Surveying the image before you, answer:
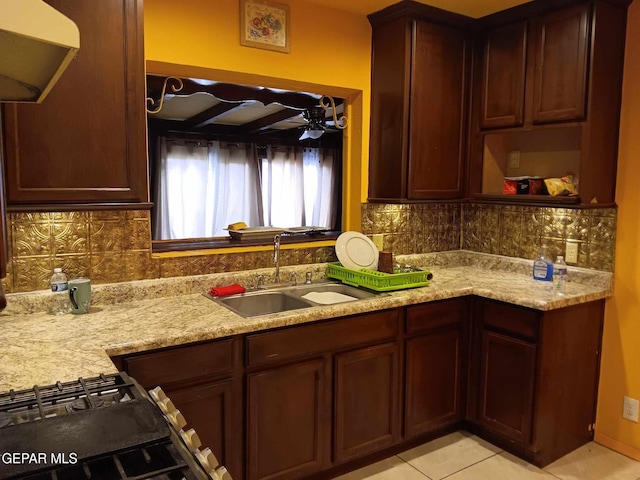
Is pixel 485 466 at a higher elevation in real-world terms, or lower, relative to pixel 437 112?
Answer: lower

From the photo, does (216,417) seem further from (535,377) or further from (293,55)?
(293,55)

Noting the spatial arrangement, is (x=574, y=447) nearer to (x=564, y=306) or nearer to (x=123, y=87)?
(x=564, y=306)

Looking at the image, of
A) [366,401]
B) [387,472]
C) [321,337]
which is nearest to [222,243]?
[321,337]

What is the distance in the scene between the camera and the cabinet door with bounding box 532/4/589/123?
2662 mm

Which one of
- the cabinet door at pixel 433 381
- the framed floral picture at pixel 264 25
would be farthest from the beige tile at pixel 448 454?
the framed floral picture at pixel 264 25

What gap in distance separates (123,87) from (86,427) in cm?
143

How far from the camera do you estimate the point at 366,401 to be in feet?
8.41

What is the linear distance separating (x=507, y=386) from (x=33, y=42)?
2598 millimetres

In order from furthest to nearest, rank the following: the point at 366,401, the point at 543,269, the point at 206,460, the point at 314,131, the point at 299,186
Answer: the point at 299,186 → the point at 314,131 → the point at 543,269 → the point at 366,401 → the point at 206,460

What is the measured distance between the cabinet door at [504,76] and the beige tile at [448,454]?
1821mm

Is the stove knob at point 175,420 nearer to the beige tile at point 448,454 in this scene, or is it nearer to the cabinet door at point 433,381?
the cabinet door at point 433,381

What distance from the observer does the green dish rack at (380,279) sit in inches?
107

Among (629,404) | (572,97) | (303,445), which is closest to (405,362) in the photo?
(303,445)

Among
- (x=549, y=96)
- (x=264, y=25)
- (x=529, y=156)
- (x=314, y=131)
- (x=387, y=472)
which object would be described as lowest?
(x=387, y=472)
